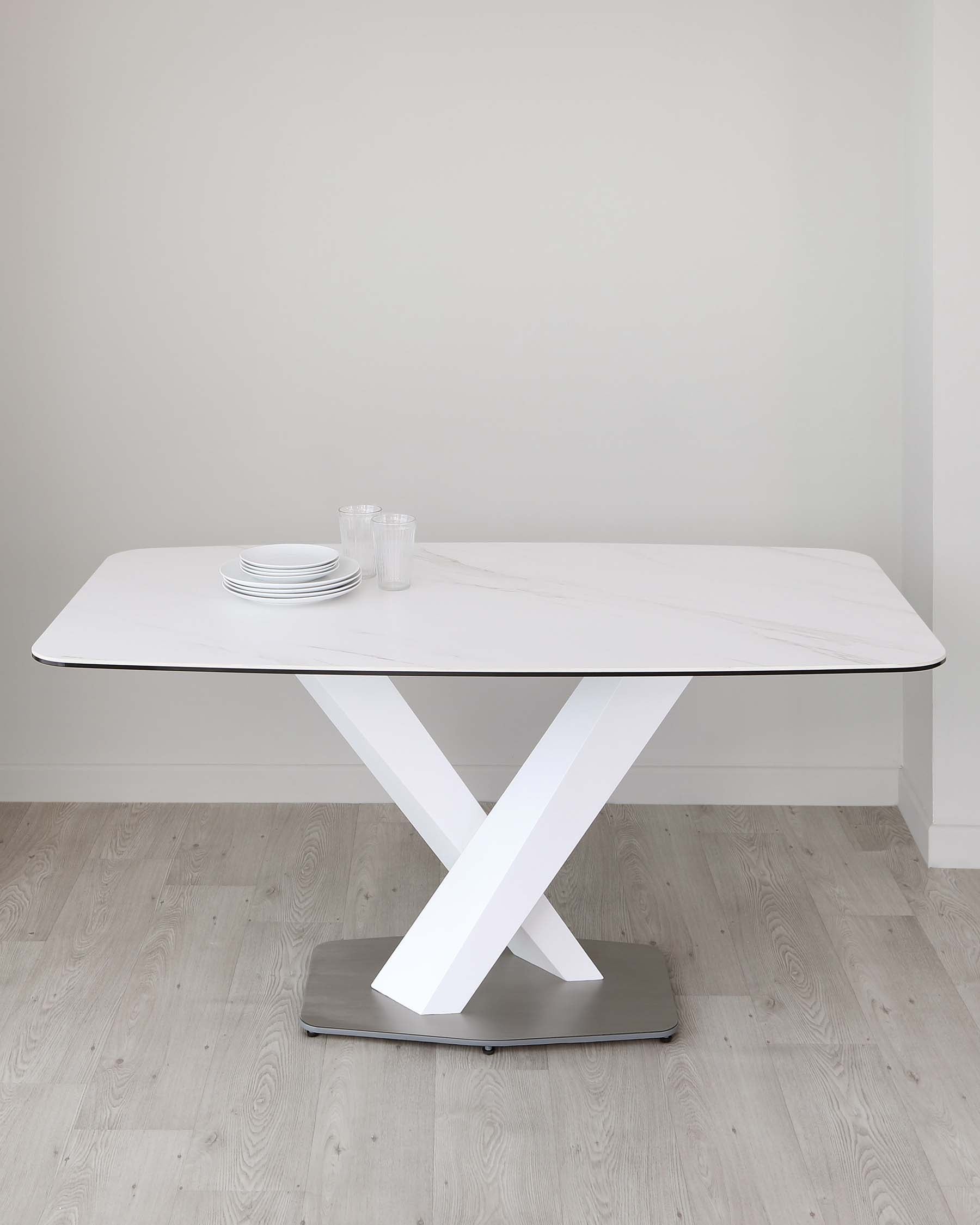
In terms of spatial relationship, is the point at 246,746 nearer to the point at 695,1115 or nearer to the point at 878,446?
the point at 695,1115

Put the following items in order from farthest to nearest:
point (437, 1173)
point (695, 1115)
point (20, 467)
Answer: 1. point (20, 467)
2. point (695, 1115)
3. point (437, 1173)

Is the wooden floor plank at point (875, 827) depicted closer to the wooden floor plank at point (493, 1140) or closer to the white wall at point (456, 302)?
the white wall at point (456, 302)

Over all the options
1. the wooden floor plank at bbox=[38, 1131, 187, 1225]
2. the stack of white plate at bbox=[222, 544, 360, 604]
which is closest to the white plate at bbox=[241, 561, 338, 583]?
the stack of white plate at bbox=[222, 544, 360, 604]

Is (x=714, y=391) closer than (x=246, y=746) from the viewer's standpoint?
Yes

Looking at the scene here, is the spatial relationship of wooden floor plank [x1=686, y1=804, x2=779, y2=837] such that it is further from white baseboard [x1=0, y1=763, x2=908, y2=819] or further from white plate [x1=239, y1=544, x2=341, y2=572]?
white plate [x1=239, y1=544, x2=341, y2=572]

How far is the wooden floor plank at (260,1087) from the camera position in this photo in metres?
1.82

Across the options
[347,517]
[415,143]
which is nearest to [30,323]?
[415,143]

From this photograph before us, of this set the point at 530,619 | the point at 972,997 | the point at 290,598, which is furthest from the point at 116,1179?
the point at 972,997

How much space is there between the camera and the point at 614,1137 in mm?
1895

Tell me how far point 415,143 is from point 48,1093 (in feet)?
7.04

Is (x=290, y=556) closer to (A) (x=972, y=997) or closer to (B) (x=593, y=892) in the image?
(B) (x=593, y=892)

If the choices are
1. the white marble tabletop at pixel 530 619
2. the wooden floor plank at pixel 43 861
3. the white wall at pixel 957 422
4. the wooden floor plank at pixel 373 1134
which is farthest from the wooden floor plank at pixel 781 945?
the wooden floor plank at pixel 43 861

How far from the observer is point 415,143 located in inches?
109

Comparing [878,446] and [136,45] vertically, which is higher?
[136,45]
